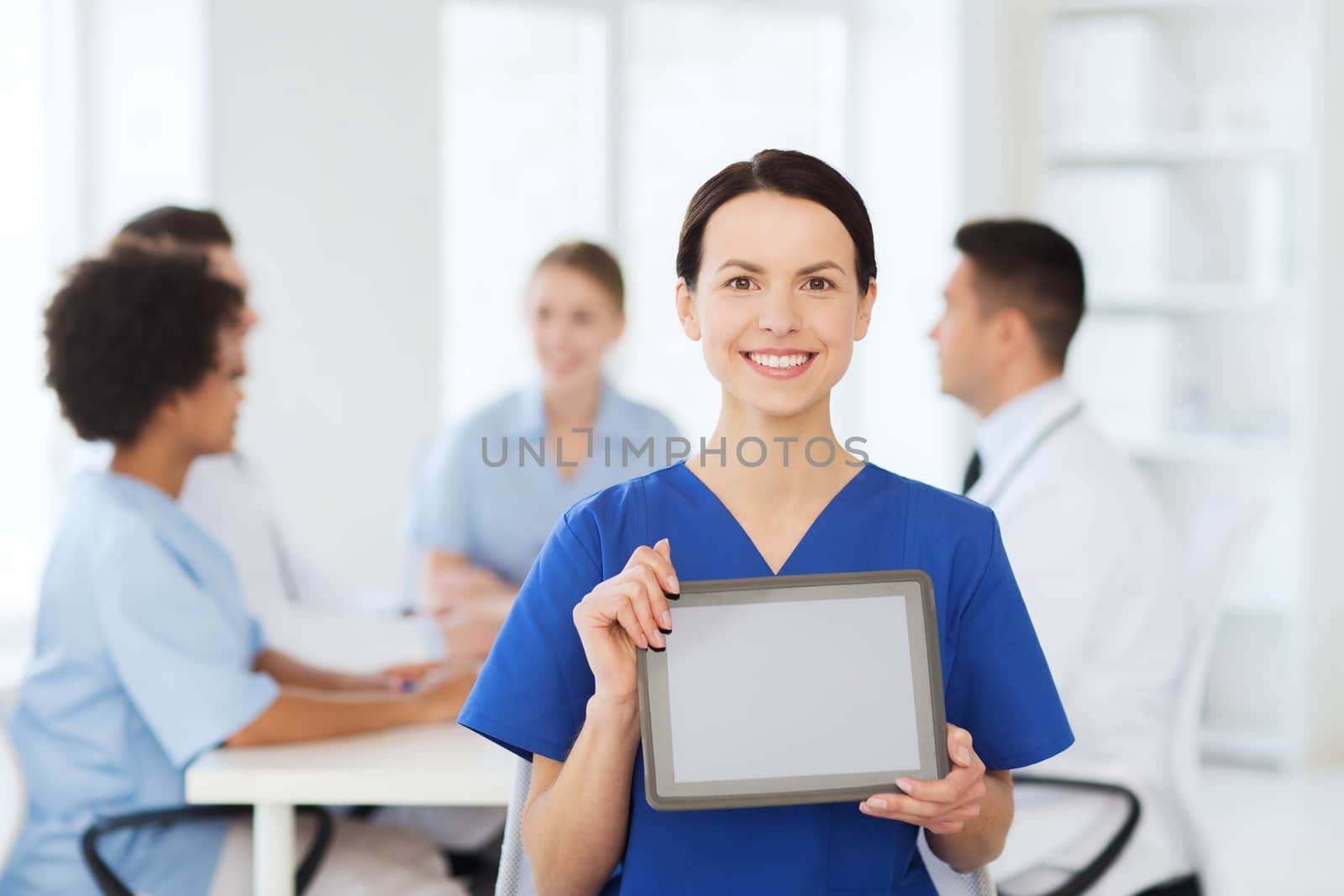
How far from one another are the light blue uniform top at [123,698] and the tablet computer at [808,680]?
90cm

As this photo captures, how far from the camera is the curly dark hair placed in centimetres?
189

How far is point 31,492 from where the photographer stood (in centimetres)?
350

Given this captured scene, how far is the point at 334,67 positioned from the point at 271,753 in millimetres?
2301

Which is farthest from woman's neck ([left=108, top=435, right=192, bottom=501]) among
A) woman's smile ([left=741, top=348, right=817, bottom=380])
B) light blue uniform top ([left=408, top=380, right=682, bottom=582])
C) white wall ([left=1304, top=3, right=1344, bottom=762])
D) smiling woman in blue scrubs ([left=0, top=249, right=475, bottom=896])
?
white wall ([left=1304, top=3, right=1344, bottom=762])

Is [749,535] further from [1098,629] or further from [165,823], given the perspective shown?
[165,823]

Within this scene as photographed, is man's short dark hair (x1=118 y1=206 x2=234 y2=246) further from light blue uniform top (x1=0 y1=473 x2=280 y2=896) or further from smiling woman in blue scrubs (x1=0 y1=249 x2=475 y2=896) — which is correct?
light blue uniform top (x1=0 y1=473 x2=280 y2=896)

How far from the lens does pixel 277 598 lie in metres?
2.32

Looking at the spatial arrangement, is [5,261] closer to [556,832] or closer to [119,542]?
[119,542]

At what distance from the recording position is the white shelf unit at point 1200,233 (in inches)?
166

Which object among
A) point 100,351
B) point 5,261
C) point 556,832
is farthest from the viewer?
point 5,261

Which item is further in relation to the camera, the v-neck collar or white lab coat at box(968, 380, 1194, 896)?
white lab coat at box(968, 380, 1194, 896)

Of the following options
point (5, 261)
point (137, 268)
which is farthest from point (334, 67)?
point (137, 268)

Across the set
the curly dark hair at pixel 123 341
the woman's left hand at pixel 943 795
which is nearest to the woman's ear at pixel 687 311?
the woman's left hand at pixel 943 795

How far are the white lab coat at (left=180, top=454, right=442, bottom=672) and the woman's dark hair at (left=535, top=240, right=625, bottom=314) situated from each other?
30.2 inches
